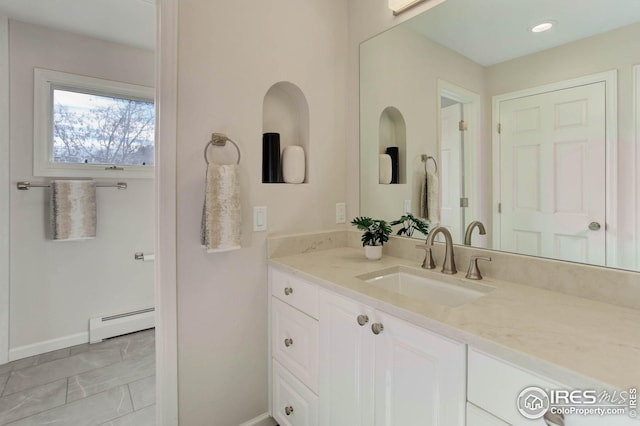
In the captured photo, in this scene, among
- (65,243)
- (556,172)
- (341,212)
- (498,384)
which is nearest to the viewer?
(498,384)

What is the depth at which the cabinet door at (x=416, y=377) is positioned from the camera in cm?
78

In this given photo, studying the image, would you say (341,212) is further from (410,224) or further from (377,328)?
(377,328)

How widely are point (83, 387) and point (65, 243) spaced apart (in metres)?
1.11

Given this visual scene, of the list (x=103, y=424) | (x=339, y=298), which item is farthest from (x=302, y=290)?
(x=103, y=424)

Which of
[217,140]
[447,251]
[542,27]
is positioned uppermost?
[542,27]

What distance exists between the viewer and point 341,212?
1.88 meters

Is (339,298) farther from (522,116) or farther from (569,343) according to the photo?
(522,116)

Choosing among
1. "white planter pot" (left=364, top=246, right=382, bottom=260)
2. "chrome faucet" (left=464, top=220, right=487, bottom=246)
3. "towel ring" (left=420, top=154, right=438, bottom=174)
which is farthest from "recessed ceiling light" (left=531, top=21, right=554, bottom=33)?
"white planter pot" (left=364, top=246, right=382, bottom=260)

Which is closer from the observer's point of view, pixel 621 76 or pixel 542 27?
pixel 621 76

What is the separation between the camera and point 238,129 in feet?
4.83

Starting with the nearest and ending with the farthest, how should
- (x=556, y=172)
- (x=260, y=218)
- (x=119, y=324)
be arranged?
(x=556, y=172)
(x=260, y=218)
(x=119, y=324)

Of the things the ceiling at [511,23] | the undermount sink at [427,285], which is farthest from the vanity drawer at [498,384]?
the ceiling at [511,23]

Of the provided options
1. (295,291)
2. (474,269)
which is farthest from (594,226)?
(295,291)

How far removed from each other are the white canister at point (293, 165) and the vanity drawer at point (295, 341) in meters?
0.63
